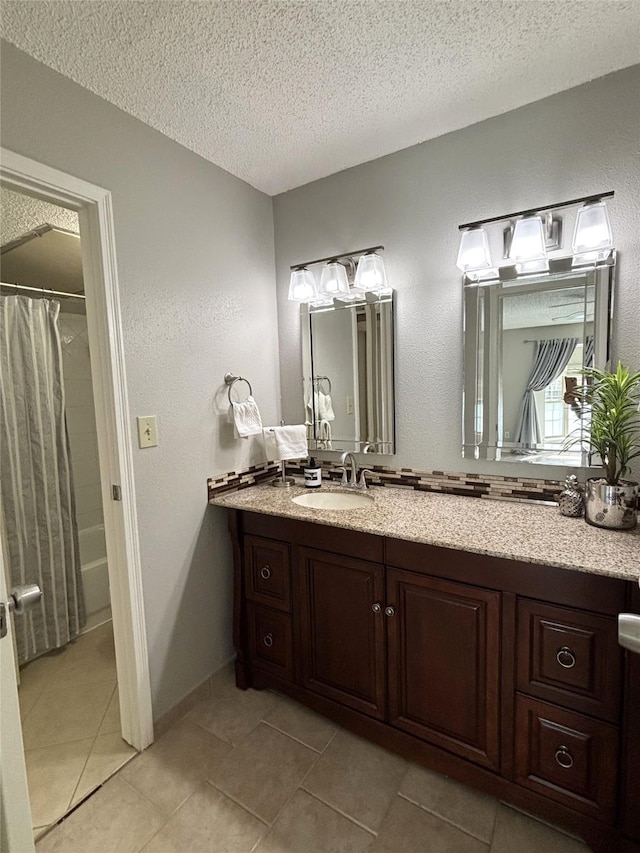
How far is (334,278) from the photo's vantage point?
198 cm

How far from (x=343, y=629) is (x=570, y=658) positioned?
0.75 m

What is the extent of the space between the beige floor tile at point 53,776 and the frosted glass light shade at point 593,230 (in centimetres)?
258

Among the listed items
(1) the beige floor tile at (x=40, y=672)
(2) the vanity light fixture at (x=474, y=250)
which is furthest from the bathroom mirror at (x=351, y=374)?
(1) the beige floor tile at (x=40, y=672)

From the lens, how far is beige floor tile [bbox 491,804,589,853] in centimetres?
122

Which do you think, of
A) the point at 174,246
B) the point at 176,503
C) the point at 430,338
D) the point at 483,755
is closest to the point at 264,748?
the point at 483,755

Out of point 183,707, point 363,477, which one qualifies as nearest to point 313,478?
point 363,477

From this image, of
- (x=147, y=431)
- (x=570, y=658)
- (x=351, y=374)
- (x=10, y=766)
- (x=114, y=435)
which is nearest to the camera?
(x=10, y=766)

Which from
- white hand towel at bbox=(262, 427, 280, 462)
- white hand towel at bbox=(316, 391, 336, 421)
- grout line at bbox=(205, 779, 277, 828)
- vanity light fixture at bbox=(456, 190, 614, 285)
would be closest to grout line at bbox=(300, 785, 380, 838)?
grout line at bbox=(205, 779, 277, 828)

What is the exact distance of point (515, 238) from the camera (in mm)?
1567

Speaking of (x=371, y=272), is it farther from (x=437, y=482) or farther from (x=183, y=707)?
(x=183, y=707)

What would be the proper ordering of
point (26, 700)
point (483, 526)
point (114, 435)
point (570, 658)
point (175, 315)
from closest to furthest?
point (570, 658)
point (483, 526)
point (114, 435)
point (175, 315)
point (26, 700)

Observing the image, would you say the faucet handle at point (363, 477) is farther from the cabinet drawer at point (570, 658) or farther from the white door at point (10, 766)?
the white door at point (10, 766)

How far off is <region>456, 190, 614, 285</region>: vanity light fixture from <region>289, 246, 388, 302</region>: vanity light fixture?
370 mm

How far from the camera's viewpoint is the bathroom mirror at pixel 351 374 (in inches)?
77.4
